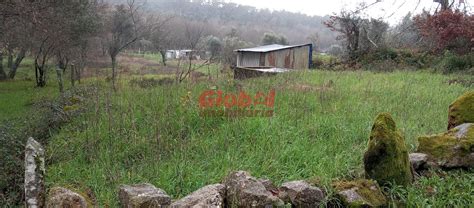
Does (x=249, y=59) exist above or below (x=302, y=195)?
above

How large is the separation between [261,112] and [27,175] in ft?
9.57

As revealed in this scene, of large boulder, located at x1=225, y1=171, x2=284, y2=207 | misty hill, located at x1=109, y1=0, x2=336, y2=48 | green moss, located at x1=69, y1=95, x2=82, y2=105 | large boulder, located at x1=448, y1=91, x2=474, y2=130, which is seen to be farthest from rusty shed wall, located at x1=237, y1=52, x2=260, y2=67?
misty hill, located at x1=109, y1=0, x2=336, y2=48

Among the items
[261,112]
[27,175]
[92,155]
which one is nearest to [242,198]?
[27,175]

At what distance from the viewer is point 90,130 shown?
420 cm

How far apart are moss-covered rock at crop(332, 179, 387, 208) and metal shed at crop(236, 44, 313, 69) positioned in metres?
13.1

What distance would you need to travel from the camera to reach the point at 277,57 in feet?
52.0

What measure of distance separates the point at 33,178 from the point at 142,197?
2.24ft

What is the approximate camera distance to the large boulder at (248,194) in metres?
2.01

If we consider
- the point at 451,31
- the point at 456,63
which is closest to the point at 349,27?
the point at 451,31

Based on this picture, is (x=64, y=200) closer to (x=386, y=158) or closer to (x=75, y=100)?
(x=386, y=158)

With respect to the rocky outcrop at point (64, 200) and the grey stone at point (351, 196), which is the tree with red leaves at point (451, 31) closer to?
the grey stone at point (351, 196)

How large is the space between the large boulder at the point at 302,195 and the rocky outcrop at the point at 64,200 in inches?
49.7

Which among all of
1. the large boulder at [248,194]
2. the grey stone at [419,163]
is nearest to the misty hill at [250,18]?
the grey stone at [419,163]

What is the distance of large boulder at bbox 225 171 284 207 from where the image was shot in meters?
2.01
